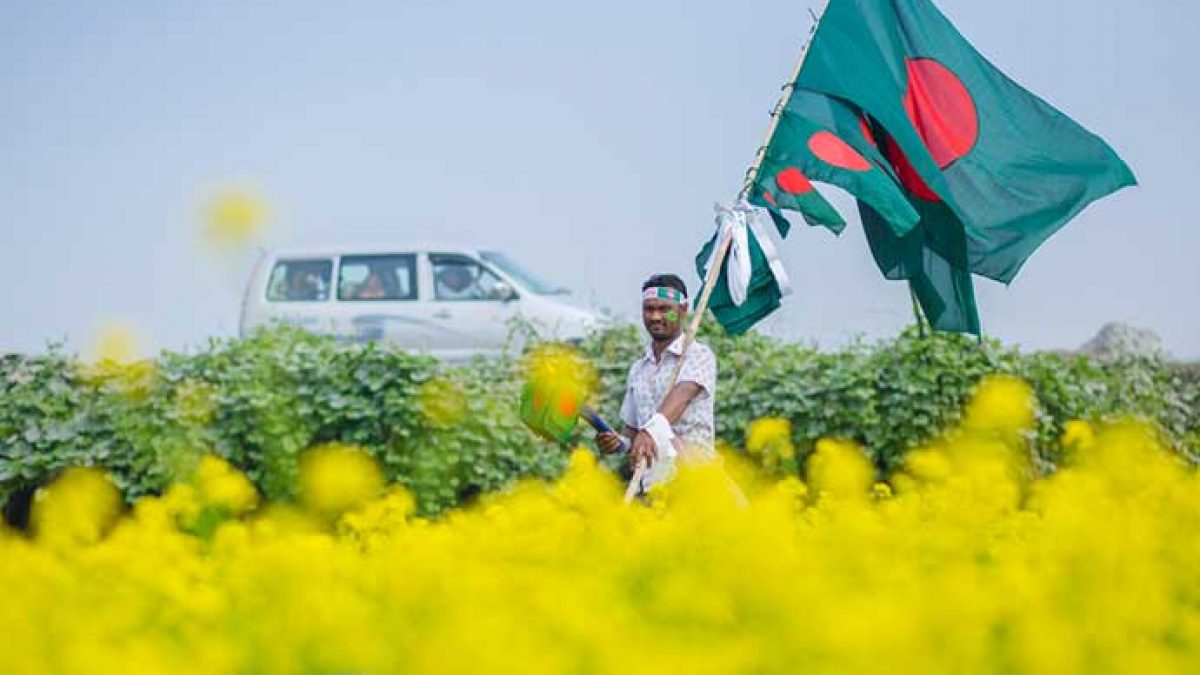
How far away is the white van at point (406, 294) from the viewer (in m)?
13.3

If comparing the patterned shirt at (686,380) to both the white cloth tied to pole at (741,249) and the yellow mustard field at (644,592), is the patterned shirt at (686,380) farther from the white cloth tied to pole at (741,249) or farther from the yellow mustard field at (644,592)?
the yellow mustard field at (644,592)

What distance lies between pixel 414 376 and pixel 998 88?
3.06 meters

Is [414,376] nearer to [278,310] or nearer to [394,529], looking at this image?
[394,529]

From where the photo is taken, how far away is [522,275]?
13758 mm

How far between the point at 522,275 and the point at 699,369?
28.4 ft

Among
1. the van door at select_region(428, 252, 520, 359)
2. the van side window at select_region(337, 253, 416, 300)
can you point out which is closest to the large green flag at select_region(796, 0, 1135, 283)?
the van door at select_region(428, 252, 520, 359)

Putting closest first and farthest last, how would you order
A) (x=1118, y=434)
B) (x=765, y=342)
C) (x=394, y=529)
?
(x=394, y=529) → (x=1118, y=434) → (x=765, y=342)

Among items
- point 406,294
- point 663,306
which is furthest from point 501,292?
point 663,306

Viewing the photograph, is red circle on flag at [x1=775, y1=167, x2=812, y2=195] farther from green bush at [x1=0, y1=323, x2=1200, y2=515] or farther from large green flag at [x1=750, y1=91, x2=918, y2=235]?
green bush at [x1=0, y1=323, x2=1200, y2=515]

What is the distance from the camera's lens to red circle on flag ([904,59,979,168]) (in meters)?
5.78

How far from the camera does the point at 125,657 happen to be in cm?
197

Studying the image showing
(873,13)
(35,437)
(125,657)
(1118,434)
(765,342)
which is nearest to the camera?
(125,657)

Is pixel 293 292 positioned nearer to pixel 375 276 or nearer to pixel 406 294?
pixel 375 276

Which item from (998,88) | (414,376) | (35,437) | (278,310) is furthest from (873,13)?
(278,310)
